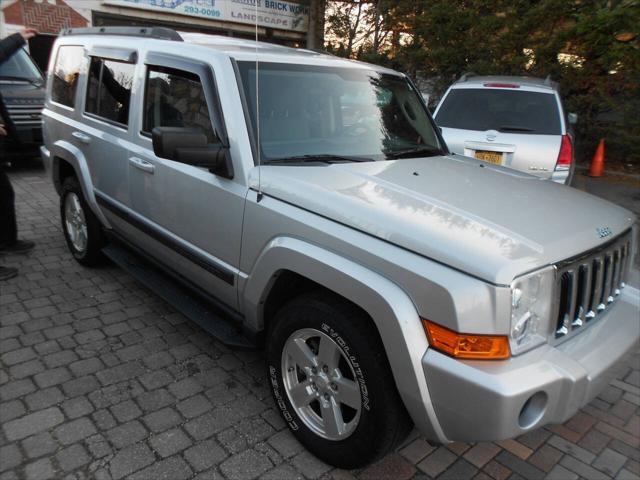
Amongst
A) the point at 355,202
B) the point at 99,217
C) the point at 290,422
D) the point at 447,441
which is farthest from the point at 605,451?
the point at 99,217

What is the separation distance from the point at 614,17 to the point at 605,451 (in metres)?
9.37

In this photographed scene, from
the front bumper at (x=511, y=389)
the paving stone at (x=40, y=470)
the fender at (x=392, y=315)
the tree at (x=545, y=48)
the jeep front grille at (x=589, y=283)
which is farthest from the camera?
the tree at (x=545, y=48)

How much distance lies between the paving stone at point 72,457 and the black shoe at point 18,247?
119 inches

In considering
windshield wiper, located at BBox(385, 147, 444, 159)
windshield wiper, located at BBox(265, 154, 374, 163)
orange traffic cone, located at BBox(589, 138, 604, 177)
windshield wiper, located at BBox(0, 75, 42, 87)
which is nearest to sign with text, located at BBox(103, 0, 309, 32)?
windshield wiper, located at BBox(0, 75, 42, 87)

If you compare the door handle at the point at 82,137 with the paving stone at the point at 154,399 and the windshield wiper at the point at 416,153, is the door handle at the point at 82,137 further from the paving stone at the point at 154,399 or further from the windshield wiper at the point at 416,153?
the windshield wiper at the point at 416,153

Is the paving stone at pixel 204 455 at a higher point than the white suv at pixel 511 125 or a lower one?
lower

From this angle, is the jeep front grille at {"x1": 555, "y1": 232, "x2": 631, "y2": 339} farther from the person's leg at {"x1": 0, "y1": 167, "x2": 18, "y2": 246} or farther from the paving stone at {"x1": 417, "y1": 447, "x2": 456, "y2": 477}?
the person's leg at {"x1": 0, "y1": 167, "x2": 18, "y2": 246}

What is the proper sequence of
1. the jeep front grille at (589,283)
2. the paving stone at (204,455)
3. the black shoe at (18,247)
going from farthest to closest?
the black shoe at (18,247) → the paving stone at (204,455) → the jeep front grille at (589,283)

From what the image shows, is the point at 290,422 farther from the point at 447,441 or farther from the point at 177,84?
the point at 177,84

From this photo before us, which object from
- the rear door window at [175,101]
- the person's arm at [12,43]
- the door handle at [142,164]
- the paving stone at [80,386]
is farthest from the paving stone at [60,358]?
the person's arm at [12,43]

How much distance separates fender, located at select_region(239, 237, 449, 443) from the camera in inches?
76.3

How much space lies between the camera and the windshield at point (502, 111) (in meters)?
6.02

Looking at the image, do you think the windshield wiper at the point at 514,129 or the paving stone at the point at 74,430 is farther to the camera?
the windshield wiper at the point at 514,129

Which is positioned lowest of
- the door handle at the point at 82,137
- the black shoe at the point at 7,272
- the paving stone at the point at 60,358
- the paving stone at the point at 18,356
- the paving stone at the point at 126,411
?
the paving stone at the point at 126,411
